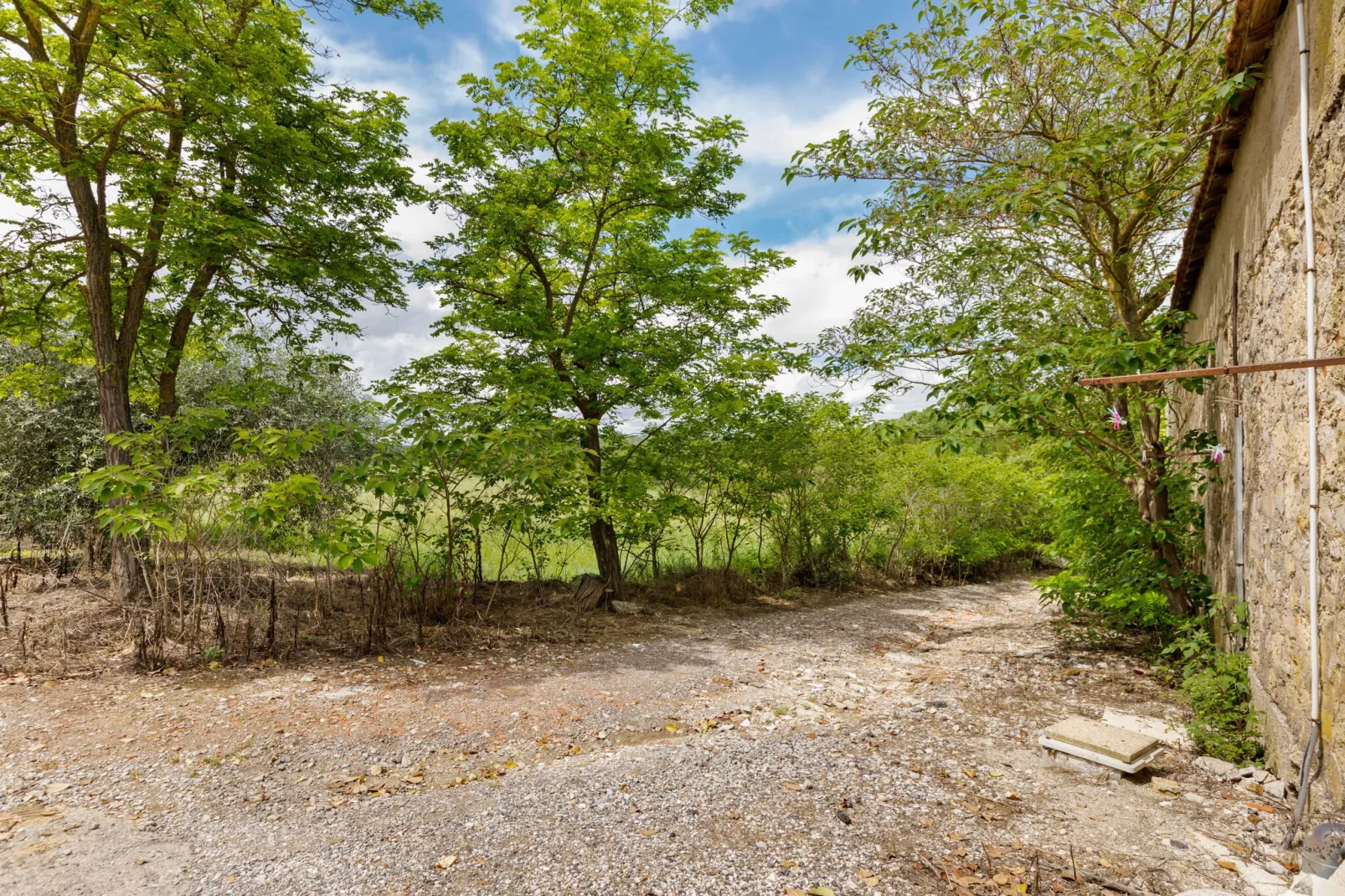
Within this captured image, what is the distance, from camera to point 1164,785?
3.15 m

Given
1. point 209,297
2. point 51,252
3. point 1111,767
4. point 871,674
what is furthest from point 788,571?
point 51,252

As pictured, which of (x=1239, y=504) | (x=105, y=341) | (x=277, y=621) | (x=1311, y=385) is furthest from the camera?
(x=105, y=341)

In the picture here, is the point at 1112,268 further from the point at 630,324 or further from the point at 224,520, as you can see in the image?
the point at 224,520

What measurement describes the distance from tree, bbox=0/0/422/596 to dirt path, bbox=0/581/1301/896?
3.57 metres

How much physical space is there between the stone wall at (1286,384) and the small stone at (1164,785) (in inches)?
16.6

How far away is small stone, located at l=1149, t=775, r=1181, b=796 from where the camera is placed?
3.11 metres

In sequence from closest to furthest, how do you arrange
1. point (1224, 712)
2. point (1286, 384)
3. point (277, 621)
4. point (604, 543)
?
point (1286, 384)
point (1224, 712)
point (277, 621)
point (604, 543)

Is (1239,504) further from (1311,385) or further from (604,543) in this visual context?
(604,543)

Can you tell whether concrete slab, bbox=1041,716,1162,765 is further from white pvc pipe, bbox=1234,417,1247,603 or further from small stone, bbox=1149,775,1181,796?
white pvc pipe, bbox=1234,417,1247,603

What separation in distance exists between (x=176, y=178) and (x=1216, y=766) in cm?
979

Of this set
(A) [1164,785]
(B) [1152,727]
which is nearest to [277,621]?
(A) [1164,785]

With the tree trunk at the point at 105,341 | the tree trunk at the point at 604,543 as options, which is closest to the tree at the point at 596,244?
the tree trunk at the point at 604,543

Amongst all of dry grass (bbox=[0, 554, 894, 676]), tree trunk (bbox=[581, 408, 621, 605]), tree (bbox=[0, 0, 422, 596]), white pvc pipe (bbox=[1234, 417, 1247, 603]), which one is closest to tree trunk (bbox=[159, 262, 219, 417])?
tree (bbox=[0, 0, 422, 596])

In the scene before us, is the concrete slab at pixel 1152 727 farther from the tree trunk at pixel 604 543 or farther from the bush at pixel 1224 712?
the tree trunk at pixel 604 543
